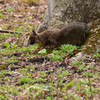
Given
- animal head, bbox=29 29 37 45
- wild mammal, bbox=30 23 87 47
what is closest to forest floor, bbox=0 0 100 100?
animal head, bbox=29 29 37 45

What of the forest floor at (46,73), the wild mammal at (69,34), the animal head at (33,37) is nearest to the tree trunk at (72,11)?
the wild mammal at (69,34)

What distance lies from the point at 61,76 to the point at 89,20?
273 cm

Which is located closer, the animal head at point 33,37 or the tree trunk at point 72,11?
the tree trunk at point 72,11

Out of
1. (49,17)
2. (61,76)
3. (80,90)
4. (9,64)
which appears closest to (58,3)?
(49,17)

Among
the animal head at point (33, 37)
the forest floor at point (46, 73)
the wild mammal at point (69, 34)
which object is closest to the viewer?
the forest floor at point (46, 73)

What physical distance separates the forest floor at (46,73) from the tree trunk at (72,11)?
3.32 feet

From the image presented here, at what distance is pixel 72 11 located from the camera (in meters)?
6.95

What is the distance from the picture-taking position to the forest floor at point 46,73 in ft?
12.4

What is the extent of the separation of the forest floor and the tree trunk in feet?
3.32

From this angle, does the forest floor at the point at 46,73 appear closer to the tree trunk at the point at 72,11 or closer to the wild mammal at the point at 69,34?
the wild mammal at the point at 69,34

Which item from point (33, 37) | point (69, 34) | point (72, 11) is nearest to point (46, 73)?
point (69, 34)

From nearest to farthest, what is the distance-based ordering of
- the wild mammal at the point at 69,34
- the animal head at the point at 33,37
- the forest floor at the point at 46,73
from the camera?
the forest floor at the point at 46,73
the wild mammal at the point at 69,34
the animal head at the point at 33,37

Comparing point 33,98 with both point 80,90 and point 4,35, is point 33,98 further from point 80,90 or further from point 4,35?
point 4,35

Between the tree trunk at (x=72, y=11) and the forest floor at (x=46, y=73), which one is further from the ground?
the tree trunk at (x=72, y=11)
